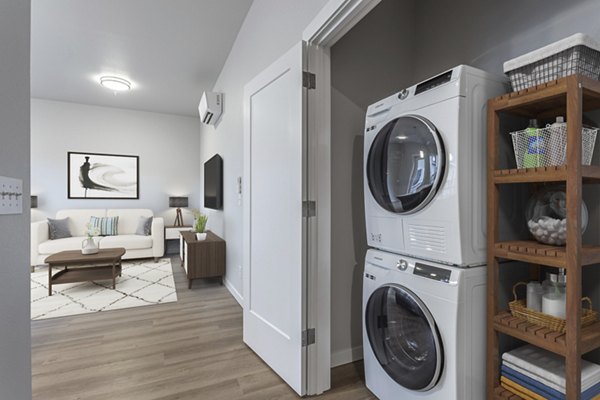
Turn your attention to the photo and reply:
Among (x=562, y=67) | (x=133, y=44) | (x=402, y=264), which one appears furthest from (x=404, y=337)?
(x=133, y=44)

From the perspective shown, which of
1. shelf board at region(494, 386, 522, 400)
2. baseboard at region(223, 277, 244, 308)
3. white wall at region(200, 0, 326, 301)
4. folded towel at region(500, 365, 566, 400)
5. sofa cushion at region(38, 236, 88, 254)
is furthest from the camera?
sofa cushion at region(38, 236, 88, 254)

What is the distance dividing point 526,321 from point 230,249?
9.92 ft

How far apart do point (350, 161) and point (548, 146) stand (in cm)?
110

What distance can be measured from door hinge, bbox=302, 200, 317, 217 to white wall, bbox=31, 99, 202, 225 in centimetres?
512

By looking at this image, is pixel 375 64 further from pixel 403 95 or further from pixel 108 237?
pixel 108 237

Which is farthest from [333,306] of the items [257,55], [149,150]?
[149,150]

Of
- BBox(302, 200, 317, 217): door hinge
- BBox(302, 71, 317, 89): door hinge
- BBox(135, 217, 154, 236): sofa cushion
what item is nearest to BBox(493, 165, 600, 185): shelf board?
BBox(302, 200, 317, 217): door hinge

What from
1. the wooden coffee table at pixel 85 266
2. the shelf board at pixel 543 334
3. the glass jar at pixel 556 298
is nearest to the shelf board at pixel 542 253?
the glass jar at pixel 556 298

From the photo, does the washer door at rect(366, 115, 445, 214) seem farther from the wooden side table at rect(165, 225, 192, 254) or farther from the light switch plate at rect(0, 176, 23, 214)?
the wooden side table at rect(165, 225, 192, 254)

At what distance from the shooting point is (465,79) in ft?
3.90

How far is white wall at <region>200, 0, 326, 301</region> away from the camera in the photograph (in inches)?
81.4

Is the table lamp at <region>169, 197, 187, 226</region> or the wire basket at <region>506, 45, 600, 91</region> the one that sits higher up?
the wire basket at <region>506, 45, 600, 91</region>

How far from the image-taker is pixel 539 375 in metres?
1.11

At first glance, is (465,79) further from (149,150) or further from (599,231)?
(149,150)
